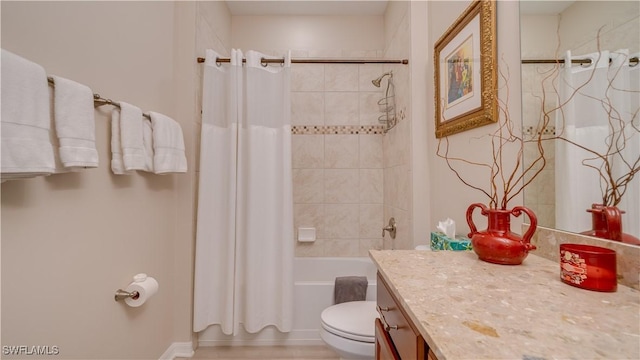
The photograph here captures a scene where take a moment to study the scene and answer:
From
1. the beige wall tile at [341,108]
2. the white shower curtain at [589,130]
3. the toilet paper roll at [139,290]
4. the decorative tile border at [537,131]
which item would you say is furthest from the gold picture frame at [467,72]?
the toilet paper roll at [139,290]

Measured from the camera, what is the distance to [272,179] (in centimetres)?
178

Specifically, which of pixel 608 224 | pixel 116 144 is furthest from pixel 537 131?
pixel 116 144

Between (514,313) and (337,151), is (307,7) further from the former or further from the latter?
(514,313)

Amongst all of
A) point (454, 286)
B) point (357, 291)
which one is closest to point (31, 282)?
point (454, 286)

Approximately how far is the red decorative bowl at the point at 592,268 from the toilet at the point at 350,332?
0.80 meters

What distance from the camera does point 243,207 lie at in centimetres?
179

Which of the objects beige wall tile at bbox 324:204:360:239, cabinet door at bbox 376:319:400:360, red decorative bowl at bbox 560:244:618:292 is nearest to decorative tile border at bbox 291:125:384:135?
beige wall tile at bbox 324:204:360:239

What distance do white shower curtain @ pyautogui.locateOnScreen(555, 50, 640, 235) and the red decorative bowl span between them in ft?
0.38

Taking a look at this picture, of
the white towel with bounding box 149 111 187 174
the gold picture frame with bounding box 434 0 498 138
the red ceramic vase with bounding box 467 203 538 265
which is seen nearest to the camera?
the red ceramic vase with bounding box 467 203 538 265

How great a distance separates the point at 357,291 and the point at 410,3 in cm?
193

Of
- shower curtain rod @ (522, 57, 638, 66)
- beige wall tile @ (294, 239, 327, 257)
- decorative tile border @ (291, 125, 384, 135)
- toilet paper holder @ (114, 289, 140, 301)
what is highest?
decorative tile border @ (291, 125, 384, 135)

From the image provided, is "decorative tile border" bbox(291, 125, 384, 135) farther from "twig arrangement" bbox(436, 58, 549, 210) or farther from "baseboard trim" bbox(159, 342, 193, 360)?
"baseboard trim" bbox(159, 342, 193, 360)

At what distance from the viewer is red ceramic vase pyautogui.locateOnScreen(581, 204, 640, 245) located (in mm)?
644

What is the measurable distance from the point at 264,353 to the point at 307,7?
2832mm
